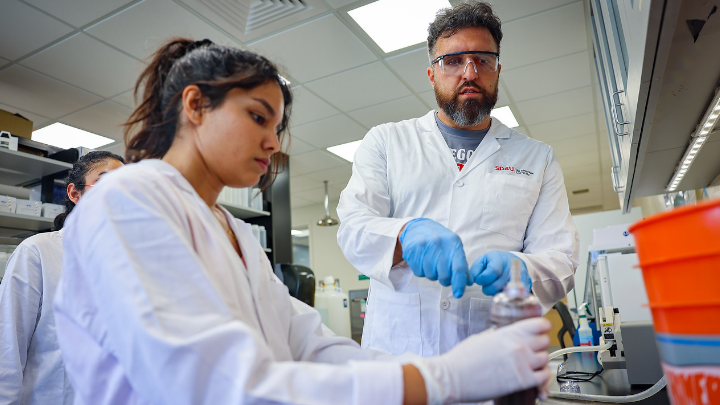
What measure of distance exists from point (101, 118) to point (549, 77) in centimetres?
349

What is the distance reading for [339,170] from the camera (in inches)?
223

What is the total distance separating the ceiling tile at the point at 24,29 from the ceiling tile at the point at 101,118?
2.43 feet

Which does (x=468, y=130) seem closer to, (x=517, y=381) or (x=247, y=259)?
(x=247, y=259)

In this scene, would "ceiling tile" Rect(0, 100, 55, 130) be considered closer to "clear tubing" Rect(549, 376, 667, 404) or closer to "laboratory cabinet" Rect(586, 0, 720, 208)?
"laboratory cabinet" Rect(586, 0, 720, 208)

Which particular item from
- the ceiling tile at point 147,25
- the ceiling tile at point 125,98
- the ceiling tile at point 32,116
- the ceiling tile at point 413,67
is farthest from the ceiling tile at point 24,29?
the ceiling tile at point 413,67

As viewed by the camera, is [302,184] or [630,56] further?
[302,184]

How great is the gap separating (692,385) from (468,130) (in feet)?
3.31

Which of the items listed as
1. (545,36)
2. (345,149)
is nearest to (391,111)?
(345,149)

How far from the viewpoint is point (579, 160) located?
5730 millimetres

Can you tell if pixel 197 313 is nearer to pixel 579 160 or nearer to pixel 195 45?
pixel 195 45

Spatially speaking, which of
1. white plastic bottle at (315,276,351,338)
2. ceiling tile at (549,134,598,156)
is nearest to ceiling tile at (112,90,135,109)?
white plastic bottle at (315,276,351,338)

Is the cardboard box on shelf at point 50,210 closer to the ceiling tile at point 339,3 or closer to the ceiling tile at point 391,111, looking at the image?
the ceiling tile at point 339,3

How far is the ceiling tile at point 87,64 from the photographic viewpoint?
2.80 metres

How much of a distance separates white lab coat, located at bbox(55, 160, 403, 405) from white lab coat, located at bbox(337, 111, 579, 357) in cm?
49
